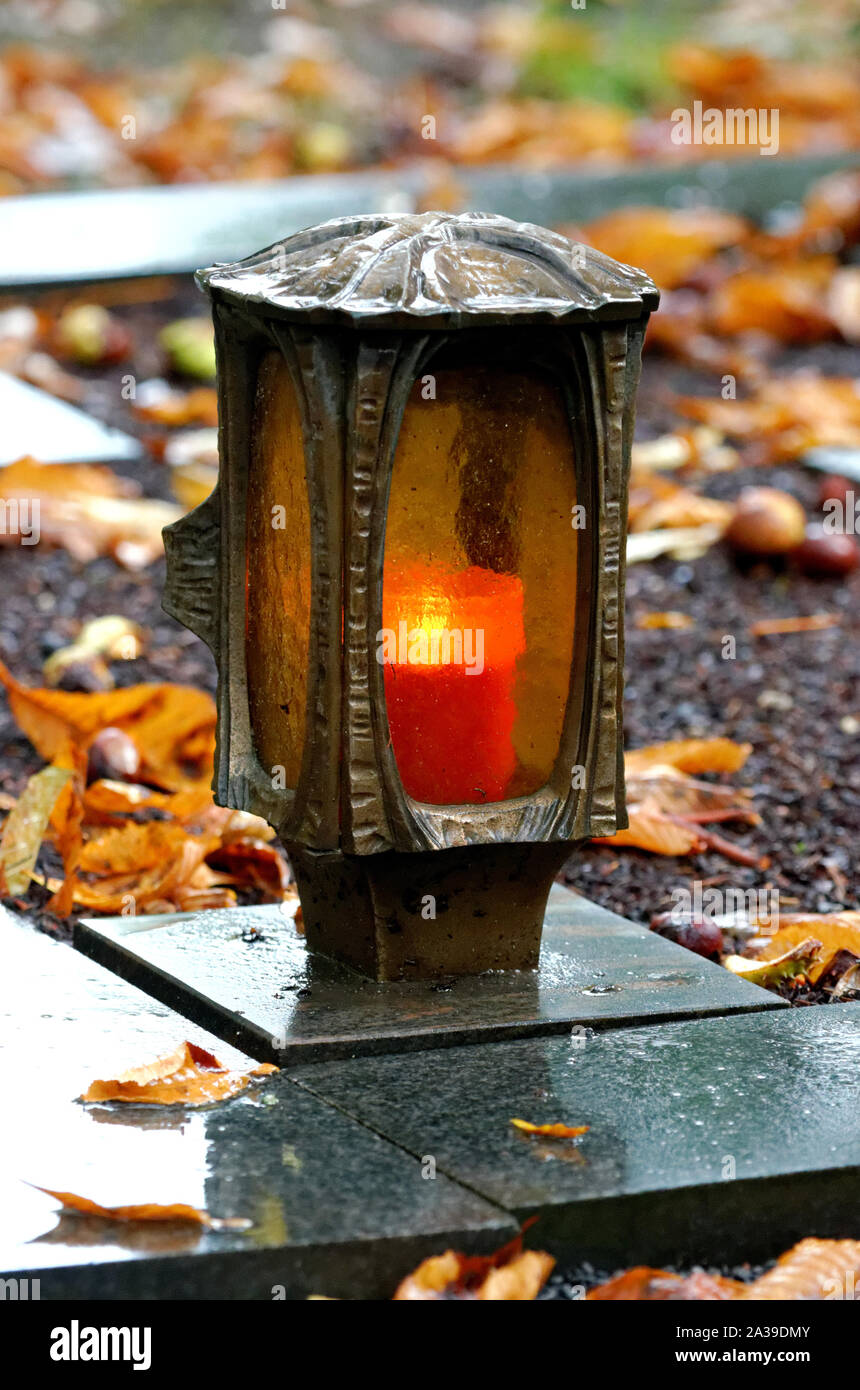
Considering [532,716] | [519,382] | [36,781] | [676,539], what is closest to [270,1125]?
[532,716]

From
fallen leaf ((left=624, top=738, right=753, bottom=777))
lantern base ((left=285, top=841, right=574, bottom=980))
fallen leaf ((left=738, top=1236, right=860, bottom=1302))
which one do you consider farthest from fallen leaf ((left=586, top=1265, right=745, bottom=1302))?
fallen leaf ((left=624, top=738, right=753, bottom=777))

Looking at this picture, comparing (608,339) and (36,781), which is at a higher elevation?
(608,339)

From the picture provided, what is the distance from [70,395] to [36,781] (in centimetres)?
305

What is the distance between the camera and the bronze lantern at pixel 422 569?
7.44ft

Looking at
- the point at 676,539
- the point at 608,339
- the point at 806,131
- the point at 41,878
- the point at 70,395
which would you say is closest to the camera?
the point at 608,339

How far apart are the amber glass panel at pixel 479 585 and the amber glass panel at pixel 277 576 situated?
0.36 ft

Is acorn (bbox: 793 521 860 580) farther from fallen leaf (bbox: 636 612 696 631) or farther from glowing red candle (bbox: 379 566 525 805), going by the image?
glowing red candle (bbox: 379 566 525 805)

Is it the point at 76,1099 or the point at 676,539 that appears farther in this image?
the point at 676,539

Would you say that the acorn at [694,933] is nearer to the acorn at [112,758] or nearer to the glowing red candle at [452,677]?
the glowing red candle at [452,677]

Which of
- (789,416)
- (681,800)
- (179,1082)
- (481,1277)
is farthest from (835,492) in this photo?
(481,1277)

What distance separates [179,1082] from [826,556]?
2851 mm
